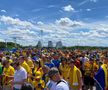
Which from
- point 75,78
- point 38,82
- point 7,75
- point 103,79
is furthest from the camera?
point 7,75

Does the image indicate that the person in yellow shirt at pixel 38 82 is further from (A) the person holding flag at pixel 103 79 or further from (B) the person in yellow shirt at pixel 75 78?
(A) the person holding flag at pixel 103 79

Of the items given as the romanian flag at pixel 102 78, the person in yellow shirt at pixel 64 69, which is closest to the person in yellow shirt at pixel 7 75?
the person in yellow shirt at pixel 64 69

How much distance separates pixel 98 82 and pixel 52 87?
352 cm

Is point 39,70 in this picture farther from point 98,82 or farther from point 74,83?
point 98,82

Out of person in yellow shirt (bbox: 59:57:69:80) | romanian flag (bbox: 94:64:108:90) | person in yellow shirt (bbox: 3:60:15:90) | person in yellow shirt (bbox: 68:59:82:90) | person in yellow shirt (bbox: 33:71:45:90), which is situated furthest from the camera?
person in yellow shirt (bbox: 59:57:69:80)

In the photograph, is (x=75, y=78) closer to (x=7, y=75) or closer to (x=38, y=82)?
(x=38, y=82)

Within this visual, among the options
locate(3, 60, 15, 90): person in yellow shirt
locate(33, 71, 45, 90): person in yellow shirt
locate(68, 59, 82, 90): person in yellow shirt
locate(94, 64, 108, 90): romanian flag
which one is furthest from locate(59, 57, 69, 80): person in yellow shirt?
locate(94, 64, 108, 90): romanian flag

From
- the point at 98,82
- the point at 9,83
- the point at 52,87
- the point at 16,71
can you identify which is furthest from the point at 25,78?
the point at 52,87

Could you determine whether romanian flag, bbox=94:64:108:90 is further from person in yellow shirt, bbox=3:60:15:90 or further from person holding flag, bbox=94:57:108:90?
person in yellow shirt, bbox=3:60:15:90

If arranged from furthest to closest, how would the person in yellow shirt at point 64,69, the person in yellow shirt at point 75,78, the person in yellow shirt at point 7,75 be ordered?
1. the person in yellow shirt at point 64,69
2. the person in yellow shirt at point 7,75
3. the person in yellow shirt at point 75,78

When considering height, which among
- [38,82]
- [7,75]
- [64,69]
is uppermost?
[64,69]

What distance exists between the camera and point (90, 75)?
18.9 m

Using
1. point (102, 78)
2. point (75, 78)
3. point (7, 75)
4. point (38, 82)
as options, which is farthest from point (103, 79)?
point (7, 75)

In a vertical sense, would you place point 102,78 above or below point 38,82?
above
